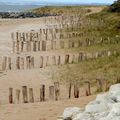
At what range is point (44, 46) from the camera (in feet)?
114

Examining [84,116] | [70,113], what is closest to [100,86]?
[70,113]

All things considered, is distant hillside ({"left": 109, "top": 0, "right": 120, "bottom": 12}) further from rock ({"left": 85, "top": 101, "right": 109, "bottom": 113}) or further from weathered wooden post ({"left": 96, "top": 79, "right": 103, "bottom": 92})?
rock ({"left": 85, "top": 101, "right": 109, "bottom": 113})

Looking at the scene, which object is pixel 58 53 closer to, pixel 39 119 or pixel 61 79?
pixel 61 79

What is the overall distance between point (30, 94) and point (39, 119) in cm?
282

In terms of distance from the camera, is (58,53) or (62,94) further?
(58,53)

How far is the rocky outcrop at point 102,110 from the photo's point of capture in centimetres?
1151

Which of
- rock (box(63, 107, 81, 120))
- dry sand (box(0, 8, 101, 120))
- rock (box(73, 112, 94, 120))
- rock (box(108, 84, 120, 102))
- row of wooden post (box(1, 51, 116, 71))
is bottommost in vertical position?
row of wooden post (box(1, 51, 116, 71))

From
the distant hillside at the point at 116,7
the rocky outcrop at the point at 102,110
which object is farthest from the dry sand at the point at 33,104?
the distant hillside at the point at 116,7

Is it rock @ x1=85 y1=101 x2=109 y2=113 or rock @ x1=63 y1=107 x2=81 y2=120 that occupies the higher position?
rock @ x1=85 y1=101 x2=109 y2=113

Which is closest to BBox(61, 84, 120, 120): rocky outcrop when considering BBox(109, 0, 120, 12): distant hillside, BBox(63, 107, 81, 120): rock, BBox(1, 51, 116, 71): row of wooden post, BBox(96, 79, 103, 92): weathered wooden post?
BBox(63, 107, 81, 120): rock

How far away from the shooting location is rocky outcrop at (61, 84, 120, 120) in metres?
11.5

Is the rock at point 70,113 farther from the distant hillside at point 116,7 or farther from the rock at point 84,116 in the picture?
the distant hillside at point 116,7

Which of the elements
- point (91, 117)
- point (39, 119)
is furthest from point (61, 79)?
point (91, 117)

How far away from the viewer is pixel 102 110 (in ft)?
40.7
